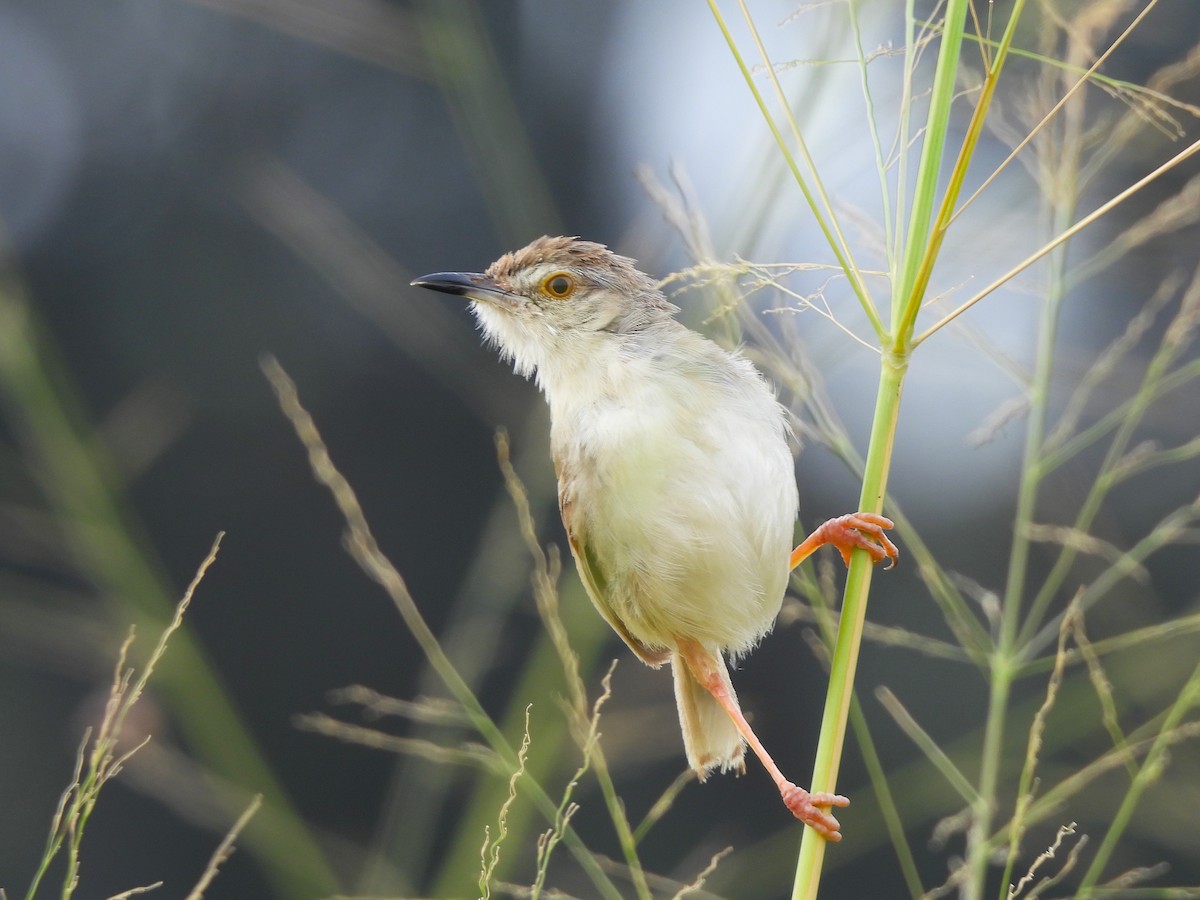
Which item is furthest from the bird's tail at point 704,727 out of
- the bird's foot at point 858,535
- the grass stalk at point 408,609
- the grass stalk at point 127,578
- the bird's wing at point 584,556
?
the grass stalk at point 127,578

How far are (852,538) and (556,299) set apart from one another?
126cm

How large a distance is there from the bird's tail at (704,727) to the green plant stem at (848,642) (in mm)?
1463

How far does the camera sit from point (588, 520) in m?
3.00

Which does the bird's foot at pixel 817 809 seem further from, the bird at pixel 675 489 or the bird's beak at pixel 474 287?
the bird's beak at pixel 474 287

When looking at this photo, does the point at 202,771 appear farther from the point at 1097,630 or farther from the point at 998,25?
the point at 1097,630

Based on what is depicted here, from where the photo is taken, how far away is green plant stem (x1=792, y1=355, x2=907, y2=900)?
1769 millimetres

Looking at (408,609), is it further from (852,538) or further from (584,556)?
(852,538)

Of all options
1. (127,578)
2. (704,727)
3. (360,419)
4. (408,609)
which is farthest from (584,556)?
(360,419)

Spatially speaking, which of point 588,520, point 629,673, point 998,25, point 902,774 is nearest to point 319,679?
point 629,673

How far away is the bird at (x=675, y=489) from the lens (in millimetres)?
2855

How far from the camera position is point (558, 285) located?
3549mm

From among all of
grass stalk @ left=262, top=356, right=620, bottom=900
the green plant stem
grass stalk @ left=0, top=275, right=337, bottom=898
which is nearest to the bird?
grass stalk @ left=262, top=356, right=620, bottom=900

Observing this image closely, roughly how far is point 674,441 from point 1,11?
12.2m

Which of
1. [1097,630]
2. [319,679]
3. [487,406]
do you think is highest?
[487,406]
